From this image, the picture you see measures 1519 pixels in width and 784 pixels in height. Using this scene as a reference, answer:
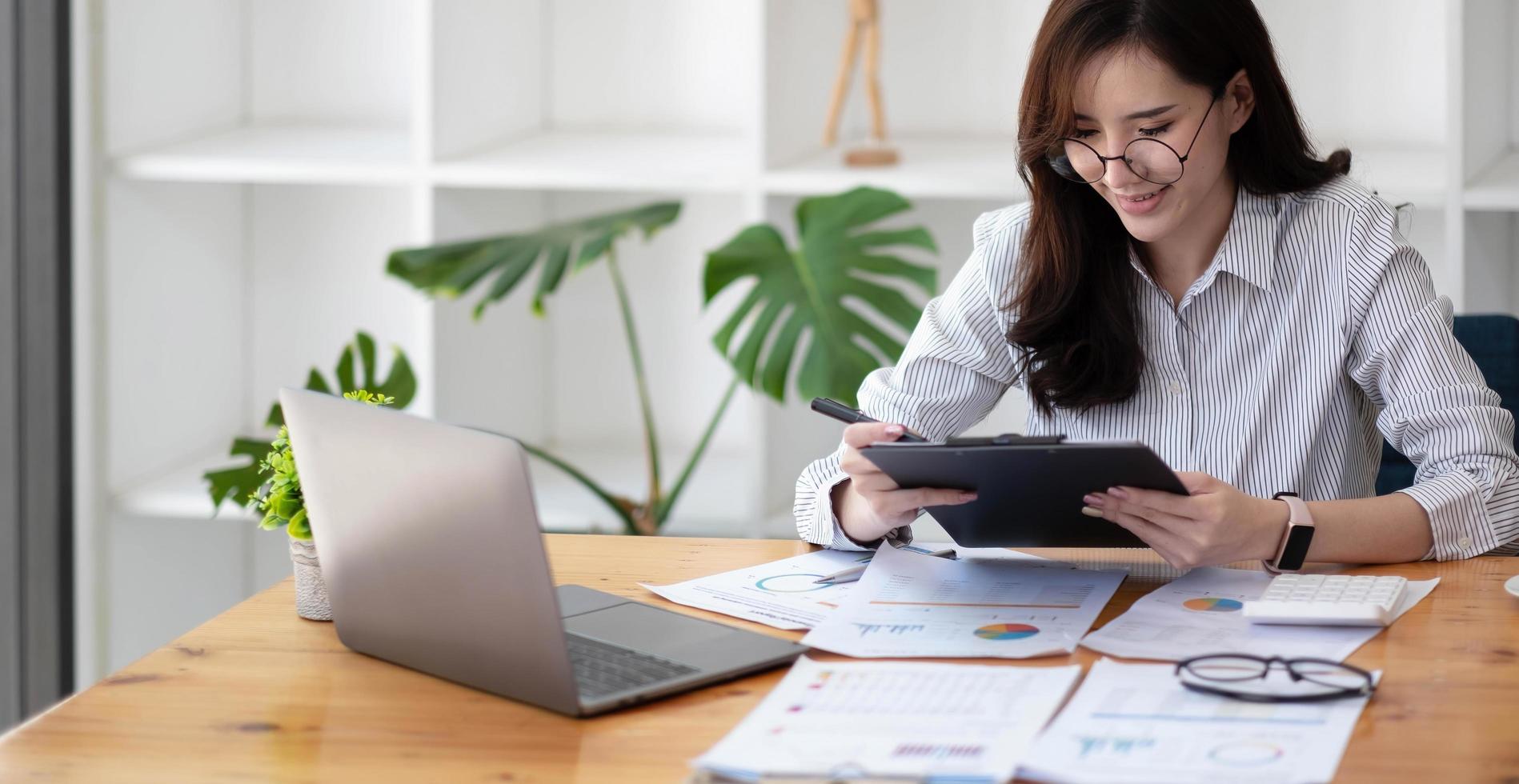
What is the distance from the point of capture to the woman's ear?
1509 millimetres

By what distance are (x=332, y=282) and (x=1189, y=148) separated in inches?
78.4

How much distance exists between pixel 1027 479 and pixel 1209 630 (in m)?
0.17

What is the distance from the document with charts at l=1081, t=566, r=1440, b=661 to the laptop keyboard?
0.30m

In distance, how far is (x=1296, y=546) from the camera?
49.6 inches

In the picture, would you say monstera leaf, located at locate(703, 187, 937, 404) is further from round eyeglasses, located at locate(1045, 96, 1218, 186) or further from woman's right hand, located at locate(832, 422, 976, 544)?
woman's right hand, located at locate(832, 422, 976, 544)

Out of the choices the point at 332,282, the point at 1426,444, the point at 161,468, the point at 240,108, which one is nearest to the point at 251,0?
the point at 240,108

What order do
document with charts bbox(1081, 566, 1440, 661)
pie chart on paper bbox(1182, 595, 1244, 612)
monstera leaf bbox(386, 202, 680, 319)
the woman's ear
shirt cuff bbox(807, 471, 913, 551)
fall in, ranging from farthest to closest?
monstera leaf bbox(386, 202, 680, 319) → the woman's ear → shirt cuff bbox(807, 471, 913, 551) → pie chart on paper bbox(1182, 595, 1244, 612) → document with charts bbox(1081, 566, 1440, 661)

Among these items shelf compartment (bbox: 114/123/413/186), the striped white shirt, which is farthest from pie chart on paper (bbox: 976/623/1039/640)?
shelf compartment (bbox: 114/123/413/186)

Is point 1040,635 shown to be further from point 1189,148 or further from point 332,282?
point 332,282

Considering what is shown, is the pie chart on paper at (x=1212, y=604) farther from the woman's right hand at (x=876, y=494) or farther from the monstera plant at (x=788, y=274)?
the monstera plant at (x=788, y=274)

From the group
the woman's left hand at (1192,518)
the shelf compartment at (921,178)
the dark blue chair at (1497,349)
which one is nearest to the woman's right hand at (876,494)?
the woman's left hand at (1192,518)

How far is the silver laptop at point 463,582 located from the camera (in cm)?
95

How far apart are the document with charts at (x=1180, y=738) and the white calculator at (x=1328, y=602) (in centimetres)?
15

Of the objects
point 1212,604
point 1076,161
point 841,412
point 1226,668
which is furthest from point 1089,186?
point 1226,668
